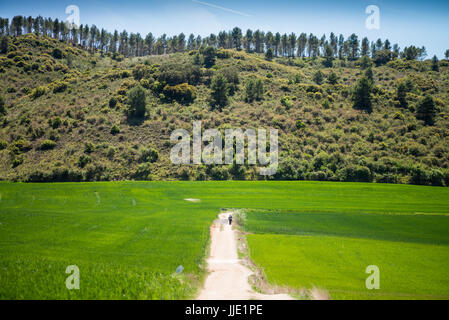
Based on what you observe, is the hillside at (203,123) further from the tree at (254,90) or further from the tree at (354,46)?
the tree at (354,46)

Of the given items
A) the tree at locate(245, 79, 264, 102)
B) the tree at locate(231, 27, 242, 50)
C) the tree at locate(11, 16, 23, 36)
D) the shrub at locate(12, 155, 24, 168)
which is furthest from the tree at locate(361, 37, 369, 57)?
the tree at locate(11, 16, 23, 36)

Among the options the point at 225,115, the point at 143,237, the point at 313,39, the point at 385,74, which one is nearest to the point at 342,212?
the point at 143,237

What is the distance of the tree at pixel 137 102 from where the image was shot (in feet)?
257

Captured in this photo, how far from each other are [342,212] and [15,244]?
35684 mm

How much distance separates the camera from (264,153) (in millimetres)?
66188

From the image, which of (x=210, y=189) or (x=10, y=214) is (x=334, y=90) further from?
(x=10, y=214)

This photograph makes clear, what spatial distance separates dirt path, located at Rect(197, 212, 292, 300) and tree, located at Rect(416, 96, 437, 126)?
80989 millimetres

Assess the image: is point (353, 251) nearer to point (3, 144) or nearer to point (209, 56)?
point (3, 144)

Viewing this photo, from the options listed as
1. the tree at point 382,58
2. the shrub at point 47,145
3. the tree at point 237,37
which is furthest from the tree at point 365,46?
the shrub at point 47,145

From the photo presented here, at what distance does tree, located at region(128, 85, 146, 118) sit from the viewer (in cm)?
7825

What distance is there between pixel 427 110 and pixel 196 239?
8555 centimetres

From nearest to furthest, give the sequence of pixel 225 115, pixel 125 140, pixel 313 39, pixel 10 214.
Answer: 1. pixel 10 214
2. pixel 125 140
3. pixel 225 115
4. pixel 313 39

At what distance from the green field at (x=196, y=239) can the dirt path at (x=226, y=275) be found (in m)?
0.91
